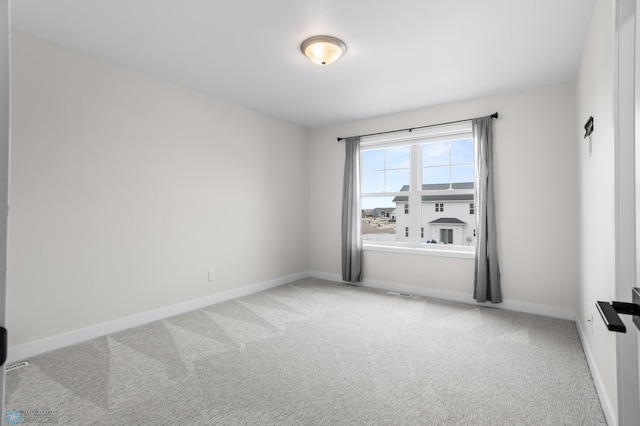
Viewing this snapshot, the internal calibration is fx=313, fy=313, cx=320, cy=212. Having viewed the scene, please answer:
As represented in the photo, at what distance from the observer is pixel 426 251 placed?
4.24 m

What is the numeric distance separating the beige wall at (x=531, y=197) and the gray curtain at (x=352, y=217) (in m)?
0.85

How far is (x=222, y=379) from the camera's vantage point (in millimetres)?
2141

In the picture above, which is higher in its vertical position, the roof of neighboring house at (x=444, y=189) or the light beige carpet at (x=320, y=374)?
the roof of neighboring house at (x=444, y=189)

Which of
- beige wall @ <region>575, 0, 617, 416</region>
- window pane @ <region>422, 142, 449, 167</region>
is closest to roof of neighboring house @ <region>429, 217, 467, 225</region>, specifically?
window pane @ <region>422, 142, 449, 167</region>

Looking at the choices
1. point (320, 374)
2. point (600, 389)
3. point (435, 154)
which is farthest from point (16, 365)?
point (435, 154)

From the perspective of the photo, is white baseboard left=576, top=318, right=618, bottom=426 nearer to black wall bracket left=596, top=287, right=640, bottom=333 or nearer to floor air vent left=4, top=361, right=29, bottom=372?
black wall bracket left=596, top=287, right=640, bottom=333

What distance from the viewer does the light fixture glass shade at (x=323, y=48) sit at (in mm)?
2496

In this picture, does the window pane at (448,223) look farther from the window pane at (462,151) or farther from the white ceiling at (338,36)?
the white ceiling at (338,36)

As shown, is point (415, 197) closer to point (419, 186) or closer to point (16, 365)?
point (419, 186)

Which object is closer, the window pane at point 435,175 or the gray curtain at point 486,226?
the gray curtain at point 486,226

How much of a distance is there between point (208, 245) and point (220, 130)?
56.6 inches

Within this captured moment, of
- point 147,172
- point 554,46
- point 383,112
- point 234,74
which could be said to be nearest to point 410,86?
point 383,112

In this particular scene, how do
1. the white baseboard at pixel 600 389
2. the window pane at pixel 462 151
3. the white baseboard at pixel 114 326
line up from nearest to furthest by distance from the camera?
the white baseboard at pixel 600 389
the white baseboard at pixel 114 326
the window pane at pixel 462 151

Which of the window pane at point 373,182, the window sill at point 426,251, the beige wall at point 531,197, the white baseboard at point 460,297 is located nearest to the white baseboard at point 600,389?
the white baseboard at point 460,297
